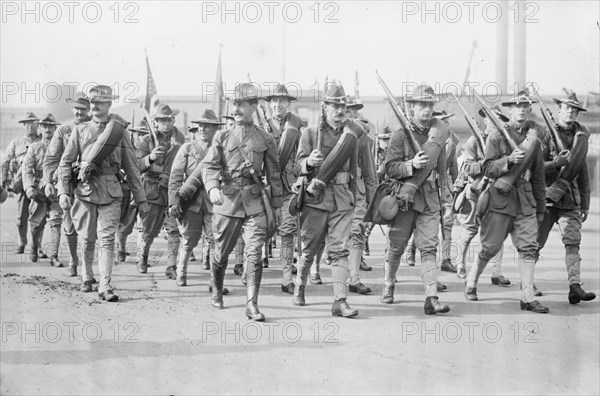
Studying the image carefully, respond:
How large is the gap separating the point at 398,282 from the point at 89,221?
3.95m

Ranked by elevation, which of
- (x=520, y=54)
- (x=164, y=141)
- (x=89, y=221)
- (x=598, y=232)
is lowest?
(x=598, y=232)

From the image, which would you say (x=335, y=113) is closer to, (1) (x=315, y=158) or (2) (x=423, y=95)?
(1) (x=315, y=158)

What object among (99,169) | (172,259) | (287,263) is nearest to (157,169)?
(172,259)

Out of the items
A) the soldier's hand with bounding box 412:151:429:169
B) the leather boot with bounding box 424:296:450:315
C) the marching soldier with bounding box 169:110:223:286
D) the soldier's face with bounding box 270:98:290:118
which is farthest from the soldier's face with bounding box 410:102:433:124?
the marching soldier with bounding box 169:110:223:286

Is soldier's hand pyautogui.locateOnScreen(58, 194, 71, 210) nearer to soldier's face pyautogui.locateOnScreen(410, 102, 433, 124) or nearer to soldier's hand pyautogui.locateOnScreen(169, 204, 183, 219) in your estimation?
soldier's hand pyautogui.locateOnScreen(169, 204, 183, 219)

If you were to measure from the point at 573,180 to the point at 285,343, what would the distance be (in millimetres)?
4071

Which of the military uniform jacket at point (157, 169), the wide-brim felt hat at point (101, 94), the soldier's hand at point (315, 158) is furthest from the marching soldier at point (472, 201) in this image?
the wide-brim felt hat at point (101, 94)

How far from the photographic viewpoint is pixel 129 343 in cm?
561

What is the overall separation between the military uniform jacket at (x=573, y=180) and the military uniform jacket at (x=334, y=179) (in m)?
2.37

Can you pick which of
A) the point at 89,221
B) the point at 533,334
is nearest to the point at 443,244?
the point at 533,334

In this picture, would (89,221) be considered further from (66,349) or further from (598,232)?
(598,232)

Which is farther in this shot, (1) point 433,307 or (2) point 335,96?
(1) point 433,307

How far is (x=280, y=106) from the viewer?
8.46 metres

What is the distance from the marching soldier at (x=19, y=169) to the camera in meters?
10.8
